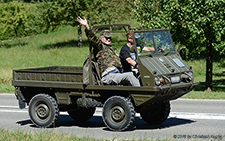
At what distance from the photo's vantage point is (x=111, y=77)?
9.50 m

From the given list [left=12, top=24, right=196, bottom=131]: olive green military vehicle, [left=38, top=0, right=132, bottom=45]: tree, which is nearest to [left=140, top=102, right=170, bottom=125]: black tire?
[left=12, top=24, right=196, bottom=131]: olive green military vehicle

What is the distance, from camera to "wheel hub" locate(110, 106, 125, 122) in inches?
360

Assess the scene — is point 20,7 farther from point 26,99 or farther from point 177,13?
point 26,99

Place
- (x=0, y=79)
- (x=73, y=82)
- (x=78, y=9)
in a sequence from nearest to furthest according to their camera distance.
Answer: (x=73, y=82), (x=0, y=79), (x=78, y=9)

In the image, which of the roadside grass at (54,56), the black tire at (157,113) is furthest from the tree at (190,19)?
the black tire at (157,113)

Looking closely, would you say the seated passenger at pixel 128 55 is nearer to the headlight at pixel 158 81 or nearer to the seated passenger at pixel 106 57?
the seated passenger at pixel 106 57

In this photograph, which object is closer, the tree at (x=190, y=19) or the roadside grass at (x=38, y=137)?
the roadside grass at (x=38, y=137)

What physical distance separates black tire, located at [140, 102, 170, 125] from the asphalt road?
0.16m

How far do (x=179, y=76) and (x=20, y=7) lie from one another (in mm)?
48210

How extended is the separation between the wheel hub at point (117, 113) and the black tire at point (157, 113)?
3.76 ft

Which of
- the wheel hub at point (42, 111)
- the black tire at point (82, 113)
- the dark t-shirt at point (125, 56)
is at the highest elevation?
the dark t-shirt at point (125, 56)

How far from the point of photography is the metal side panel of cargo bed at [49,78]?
970cm

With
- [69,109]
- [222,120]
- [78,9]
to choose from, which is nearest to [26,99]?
[69,109]

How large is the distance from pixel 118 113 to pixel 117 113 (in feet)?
0.08
